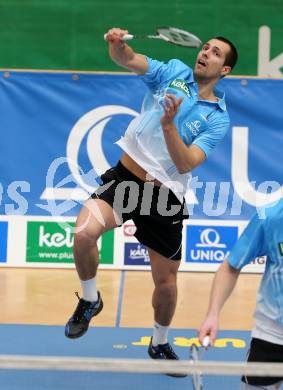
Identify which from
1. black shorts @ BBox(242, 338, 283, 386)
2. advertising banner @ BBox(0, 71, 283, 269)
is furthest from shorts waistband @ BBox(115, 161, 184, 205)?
advertising banner @ BBox(0, 71, 283, 269)

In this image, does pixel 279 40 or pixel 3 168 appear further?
pixel 279 40

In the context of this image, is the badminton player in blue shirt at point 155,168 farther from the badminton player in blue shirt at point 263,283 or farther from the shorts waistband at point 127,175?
the badminton player in blue shirt at point 263,283

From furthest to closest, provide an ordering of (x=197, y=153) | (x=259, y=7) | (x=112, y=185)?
(x=259, y=7), (x=112, y=185), (x=197, y=153)

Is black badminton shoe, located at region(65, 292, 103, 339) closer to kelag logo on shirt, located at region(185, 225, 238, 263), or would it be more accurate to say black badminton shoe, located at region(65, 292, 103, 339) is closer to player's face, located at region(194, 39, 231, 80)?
player's face, located at region(194, 39, 231, 80)

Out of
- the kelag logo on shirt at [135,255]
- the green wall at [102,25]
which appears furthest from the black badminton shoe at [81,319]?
the green wall at [102,25]

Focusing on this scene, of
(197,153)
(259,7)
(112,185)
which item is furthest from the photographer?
(259,7)

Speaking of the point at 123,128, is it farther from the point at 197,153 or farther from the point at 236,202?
the point at 197,153

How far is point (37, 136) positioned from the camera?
25.7 ft

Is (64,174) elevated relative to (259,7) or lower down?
lower down

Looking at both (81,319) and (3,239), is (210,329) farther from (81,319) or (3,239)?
(3,239)

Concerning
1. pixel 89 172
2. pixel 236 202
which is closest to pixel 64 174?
pixel 89 172

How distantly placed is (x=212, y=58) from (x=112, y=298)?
2.77m

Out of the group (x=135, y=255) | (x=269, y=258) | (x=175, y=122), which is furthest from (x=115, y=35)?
(x=135, y=255)

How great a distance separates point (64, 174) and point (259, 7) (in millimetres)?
3040
